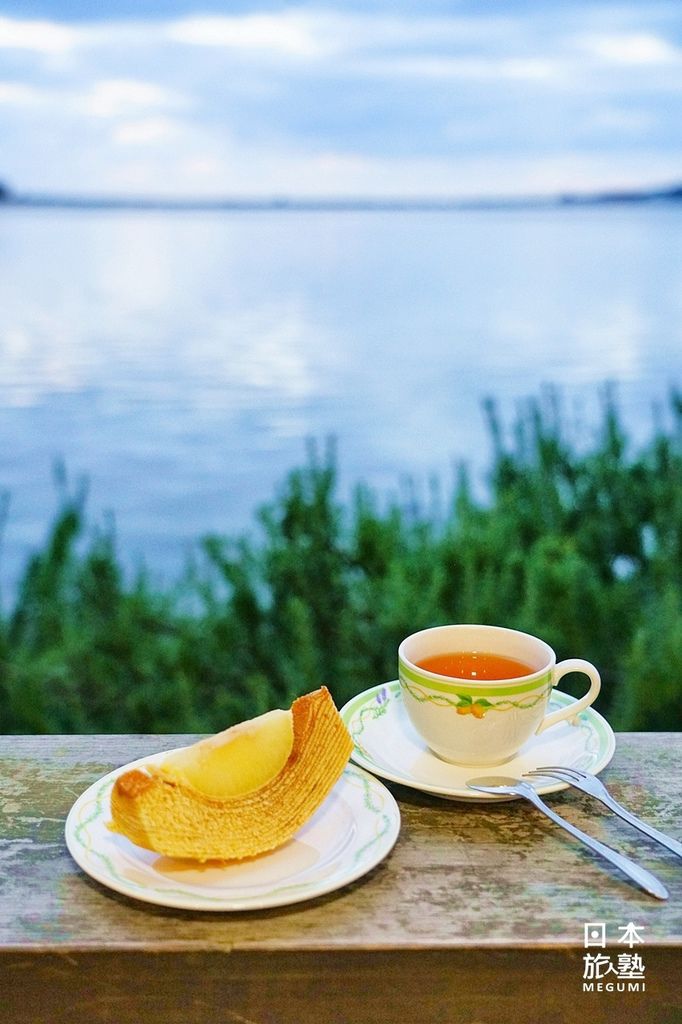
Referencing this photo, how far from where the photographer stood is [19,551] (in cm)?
281

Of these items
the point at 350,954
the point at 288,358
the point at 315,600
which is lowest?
the point at 315,600

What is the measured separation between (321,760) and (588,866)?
7.3 inches

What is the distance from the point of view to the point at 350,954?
0.59 m

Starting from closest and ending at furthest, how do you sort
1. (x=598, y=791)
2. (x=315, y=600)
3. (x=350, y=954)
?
A: 1. (x=350, y=954)
2. (x=598, y=791)
3. (x=315, y=600)

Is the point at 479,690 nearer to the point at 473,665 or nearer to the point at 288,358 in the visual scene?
the point at 473,665

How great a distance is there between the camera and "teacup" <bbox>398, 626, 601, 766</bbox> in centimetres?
74

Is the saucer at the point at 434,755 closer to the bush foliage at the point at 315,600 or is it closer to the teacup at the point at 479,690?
the teacup at the point at 479,690

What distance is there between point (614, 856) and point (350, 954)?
185 mm

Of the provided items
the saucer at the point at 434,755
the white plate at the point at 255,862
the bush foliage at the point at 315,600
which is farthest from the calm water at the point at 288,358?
the white plate at the point at 255,862

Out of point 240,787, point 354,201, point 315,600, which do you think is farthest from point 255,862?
point 354,201

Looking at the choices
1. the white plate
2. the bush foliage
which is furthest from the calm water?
the white plate

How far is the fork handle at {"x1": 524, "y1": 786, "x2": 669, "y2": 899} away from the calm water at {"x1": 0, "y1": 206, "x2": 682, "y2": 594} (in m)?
1.52

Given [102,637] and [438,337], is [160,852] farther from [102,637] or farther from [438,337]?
[438,337]

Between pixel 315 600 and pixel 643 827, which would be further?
pixel 315 600
